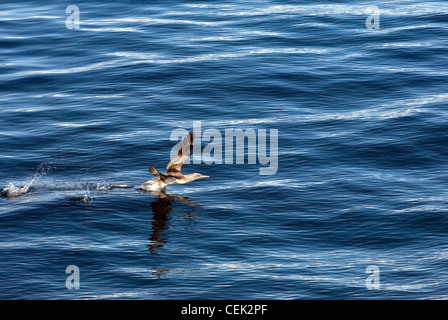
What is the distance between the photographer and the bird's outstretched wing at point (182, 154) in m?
34.8

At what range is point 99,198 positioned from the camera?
39.1 m

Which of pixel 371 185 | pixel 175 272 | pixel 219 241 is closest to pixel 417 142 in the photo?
pixel 371 185

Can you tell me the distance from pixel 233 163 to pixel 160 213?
758 centimetres

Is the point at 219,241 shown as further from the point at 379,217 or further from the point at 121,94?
the point at 121,94

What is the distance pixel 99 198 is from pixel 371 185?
13291 millimetres

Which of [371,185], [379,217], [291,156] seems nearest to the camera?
[379,217]

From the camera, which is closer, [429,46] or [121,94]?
[121,94]
